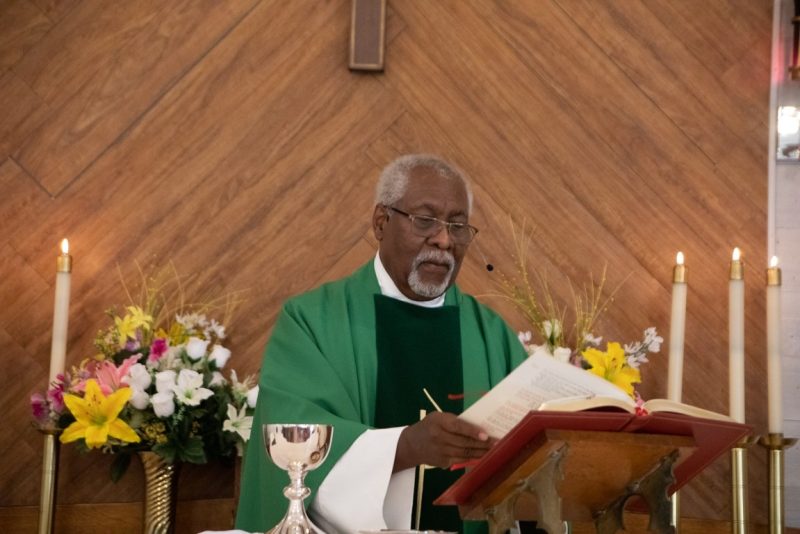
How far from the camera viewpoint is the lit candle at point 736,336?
13.8 ft

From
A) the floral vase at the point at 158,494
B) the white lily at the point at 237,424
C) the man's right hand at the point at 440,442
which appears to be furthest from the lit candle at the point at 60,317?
the man's right hand at the point at 440,442

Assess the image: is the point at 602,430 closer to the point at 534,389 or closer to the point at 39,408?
the point at 534,389

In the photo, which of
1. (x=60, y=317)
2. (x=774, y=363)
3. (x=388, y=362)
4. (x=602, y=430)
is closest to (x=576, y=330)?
(x=774, y=363)

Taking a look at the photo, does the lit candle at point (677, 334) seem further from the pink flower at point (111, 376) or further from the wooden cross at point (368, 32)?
the pink flower at point (111, 376)

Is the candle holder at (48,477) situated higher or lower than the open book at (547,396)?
lower

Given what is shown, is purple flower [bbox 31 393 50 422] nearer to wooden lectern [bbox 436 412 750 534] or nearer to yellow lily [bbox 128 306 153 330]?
yellow lily [bbox 128 306 153 330]

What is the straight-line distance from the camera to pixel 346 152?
4.73 metres

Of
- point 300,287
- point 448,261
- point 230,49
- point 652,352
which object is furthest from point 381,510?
point 230,49

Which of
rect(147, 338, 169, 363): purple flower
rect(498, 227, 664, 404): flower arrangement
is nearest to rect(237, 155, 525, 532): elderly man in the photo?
rect(498, 227, 664, 404): flower arrangement

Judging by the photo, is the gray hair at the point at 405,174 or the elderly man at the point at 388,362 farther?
the gray hair at the point at 405,174

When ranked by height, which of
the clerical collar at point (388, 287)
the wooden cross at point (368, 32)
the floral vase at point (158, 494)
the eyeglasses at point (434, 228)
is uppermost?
the wooden cross at point (368, 32)

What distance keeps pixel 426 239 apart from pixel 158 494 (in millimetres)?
1339

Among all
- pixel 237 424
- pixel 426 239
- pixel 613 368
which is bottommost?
pixel 237 424

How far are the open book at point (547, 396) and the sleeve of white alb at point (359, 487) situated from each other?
1.51ft
